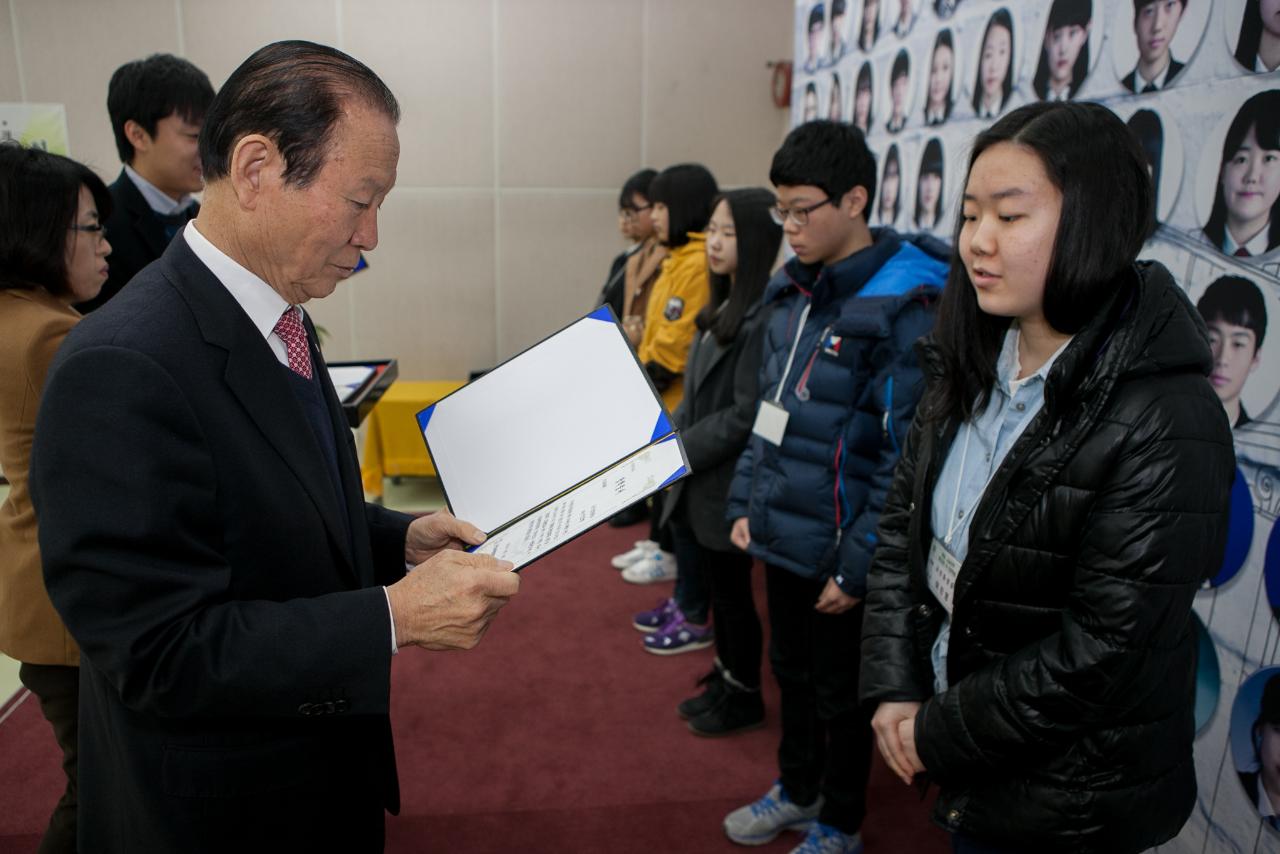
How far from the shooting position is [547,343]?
125 cm

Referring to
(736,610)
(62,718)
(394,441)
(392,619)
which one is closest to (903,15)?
(736,610)

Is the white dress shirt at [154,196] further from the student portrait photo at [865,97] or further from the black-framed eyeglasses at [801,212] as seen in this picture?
the student portrait photo at [865,97]

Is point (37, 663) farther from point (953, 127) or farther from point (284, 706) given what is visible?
point (953, 127)

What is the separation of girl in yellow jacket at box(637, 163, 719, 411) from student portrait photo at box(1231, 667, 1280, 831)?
6.45 ft

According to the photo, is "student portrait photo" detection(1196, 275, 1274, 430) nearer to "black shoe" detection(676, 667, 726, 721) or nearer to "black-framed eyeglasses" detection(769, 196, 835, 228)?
"black-framed eyeglasses" detection(769, 196, 835, 228)

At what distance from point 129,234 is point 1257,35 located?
2420 millimetres

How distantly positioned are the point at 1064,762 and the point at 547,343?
2.98 feet

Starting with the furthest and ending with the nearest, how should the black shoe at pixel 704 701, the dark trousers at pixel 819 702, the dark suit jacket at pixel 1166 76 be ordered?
the black shoe at pixel 704 701 → the dark trousers at pixel 819 702 → the dark suit jacket at pixel 1166 76

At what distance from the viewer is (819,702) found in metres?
1.92

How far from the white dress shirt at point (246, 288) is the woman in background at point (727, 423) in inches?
58.4

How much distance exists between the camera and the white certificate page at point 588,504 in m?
1.00

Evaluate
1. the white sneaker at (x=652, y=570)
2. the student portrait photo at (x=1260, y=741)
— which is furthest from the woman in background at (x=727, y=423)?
the student portrait photo at (x=1260, y=741)

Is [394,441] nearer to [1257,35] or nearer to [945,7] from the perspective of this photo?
[945,7]

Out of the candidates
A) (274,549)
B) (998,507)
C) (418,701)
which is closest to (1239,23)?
(998,507)
